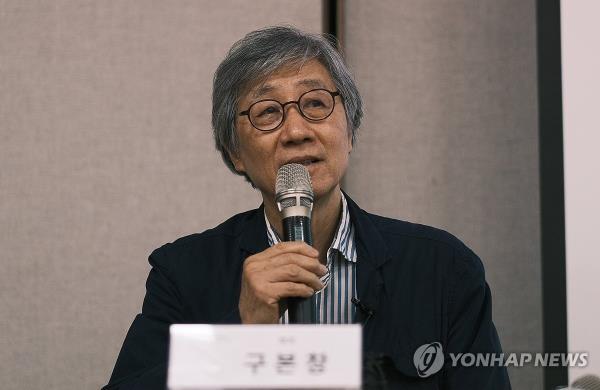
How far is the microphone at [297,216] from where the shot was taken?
1.02 m

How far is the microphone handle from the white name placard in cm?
26

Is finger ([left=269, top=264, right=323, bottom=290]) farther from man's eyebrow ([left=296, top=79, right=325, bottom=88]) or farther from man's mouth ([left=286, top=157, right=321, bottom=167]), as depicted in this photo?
man's eyebrow ([left=296, top=79, right=325, bottom=88])

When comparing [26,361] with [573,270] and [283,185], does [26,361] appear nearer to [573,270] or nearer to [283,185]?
[283,185]

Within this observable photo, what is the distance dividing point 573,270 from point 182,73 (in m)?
1.31

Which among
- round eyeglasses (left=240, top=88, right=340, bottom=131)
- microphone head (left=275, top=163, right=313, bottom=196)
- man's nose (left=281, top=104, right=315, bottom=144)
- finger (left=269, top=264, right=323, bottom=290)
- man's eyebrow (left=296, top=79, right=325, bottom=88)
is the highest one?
man's eyebrow (left=296, top=79, right=325, bottom=88)

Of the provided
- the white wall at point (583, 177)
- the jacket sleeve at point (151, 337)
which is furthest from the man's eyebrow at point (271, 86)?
the white wall at point (583, 177)

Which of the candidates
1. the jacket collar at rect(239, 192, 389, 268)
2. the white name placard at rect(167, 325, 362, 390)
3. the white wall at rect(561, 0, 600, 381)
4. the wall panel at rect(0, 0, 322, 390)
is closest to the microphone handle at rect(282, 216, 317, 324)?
the white name placard at rect(167, 325, 362, 390)

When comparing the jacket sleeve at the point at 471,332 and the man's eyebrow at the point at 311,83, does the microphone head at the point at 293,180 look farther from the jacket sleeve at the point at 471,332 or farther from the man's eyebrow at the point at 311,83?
the jacket sleeve at the point at 471,332

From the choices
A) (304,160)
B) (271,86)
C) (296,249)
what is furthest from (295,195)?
(271,86)

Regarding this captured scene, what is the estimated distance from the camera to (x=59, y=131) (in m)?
2.41

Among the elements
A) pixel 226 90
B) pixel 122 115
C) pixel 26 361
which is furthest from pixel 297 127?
pixel 26 361

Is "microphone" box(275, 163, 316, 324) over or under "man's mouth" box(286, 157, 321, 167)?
under

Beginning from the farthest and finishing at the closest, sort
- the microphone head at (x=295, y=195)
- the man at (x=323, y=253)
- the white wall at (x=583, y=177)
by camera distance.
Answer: the white wall at (x=583, y=177) < the man at (x=323, y=253) < the microphone head at (x=295, y=195)

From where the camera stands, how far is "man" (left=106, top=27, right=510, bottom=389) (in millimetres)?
1481
